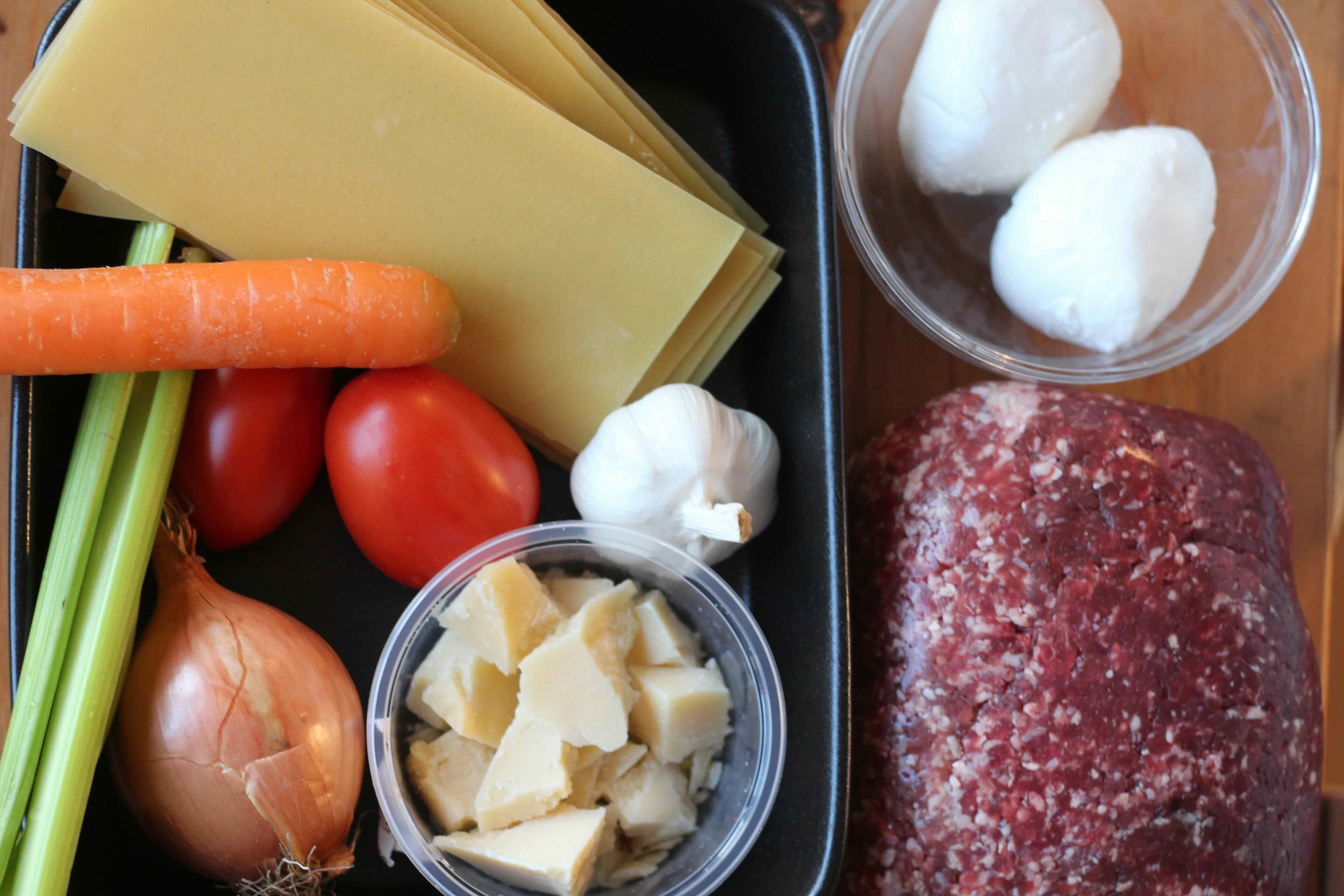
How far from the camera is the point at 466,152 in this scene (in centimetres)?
101

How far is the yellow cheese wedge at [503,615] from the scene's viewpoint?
949 mm

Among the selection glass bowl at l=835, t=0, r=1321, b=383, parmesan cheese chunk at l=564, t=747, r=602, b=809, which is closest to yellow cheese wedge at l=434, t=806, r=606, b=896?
parmesan cheese chunk at l=564, t=747, r=602, b=809

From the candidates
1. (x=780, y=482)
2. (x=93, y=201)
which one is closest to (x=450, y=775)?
(x=780, y=482)

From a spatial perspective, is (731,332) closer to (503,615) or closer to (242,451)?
(503,615)

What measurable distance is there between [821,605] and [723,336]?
1.15 feet

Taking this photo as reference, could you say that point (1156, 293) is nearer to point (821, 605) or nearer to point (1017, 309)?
point (1017, 309)

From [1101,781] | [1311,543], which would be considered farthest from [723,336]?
[1311,543]

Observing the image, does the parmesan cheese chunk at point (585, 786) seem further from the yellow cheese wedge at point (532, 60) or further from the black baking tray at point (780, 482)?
the yellow cheese wedge at point (532, 60)

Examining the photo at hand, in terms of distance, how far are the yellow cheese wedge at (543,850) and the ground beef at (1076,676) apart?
0.99 ft

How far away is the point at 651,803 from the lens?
979 mm

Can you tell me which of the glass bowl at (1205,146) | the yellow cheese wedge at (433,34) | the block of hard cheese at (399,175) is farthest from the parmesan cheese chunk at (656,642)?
the yellow cheese wedge at (433,34)

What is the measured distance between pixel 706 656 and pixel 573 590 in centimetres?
17

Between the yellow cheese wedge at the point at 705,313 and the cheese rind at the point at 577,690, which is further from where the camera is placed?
the yellow cheese wedge at the point at 705,313

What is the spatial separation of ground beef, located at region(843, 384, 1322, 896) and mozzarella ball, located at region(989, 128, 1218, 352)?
0.42 feet
